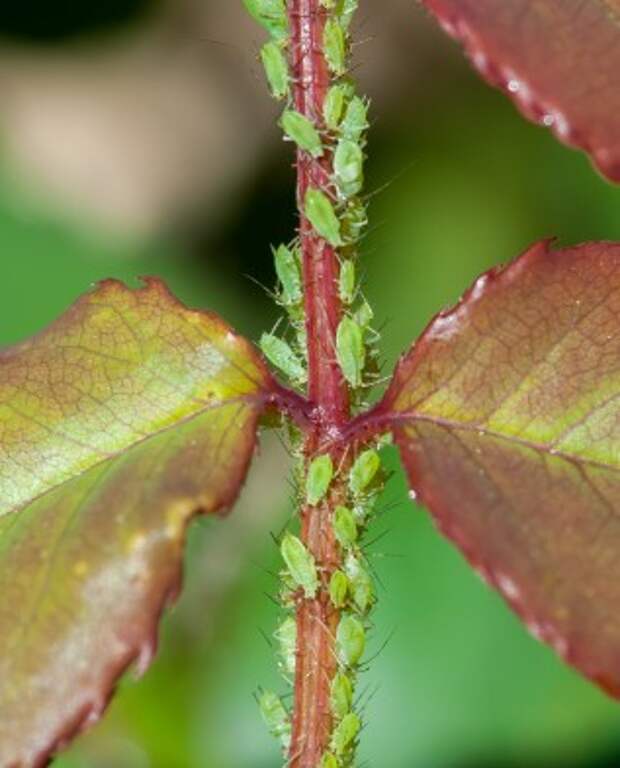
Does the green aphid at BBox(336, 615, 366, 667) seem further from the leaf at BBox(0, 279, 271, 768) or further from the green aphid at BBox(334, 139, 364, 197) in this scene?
the green aphid at BBox(334, 139, 364, 197)

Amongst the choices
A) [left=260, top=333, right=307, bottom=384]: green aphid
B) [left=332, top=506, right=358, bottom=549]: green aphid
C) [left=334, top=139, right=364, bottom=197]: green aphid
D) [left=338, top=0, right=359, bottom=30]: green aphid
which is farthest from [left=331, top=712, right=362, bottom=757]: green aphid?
[left=338, top=0, right=359, bottom=30]: green aphid

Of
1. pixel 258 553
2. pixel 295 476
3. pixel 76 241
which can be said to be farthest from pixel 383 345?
pixel 295 476

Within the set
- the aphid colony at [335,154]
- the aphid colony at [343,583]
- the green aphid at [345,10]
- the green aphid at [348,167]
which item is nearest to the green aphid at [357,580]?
the aphid colony at [343,583]

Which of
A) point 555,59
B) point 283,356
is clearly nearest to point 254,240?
point 283,356

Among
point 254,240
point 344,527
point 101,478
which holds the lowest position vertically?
point 344,527

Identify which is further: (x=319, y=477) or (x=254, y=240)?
(x=254, y=240)

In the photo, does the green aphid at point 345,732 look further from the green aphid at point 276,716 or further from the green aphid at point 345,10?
the green aphid at point 345,10

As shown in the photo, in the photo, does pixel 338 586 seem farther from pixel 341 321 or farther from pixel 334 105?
pixel 334 105
